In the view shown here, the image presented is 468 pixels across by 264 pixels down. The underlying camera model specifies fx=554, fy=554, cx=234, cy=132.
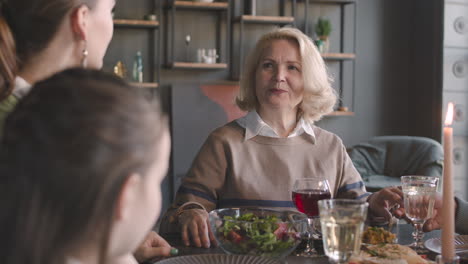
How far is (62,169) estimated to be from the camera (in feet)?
1.87

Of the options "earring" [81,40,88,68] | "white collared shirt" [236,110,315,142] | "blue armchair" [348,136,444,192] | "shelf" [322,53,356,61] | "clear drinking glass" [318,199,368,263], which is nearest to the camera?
"clear drinking glass" [318,199,368,263]

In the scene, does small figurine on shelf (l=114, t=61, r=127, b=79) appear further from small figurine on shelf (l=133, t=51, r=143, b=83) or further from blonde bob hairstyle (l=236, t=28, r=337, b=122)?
blonde bob hairstyle (l=236, t=28, r=337, b=122)

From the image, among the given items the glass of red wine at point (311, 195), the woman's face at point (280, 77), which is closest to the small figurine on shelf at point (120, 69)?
the woman's face at point (280, 77)

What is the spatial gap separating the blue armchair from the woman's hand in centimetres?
309

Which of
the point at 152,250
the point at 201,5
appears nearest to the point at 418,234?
the point at 152,250

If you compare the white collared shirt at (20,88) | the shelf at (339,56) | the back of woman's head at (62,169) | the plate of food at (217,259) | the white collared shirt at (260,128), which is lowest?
the plate of food at (217,259)

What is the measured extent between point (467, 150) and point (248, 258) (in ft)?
14.7

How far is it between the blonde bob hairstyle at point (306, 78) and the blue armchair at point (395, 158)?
2.36m

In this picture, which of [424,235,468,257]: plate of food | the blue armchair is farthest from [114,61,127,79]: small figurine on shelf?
[424,235,468,257]: plate of food

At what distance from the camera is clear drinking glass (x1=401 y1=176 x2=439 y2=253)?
4.47 ft

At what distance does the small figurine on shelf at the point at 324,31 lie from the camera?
5.21m

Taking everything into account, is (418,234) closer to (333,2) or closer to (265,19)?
(265,19)

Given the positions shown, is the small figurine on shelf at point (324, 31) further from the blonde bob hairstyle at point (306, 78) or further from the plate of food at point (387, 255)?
the plate of food at point (387, 255)

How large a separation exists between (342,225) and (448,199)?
0.22 m
